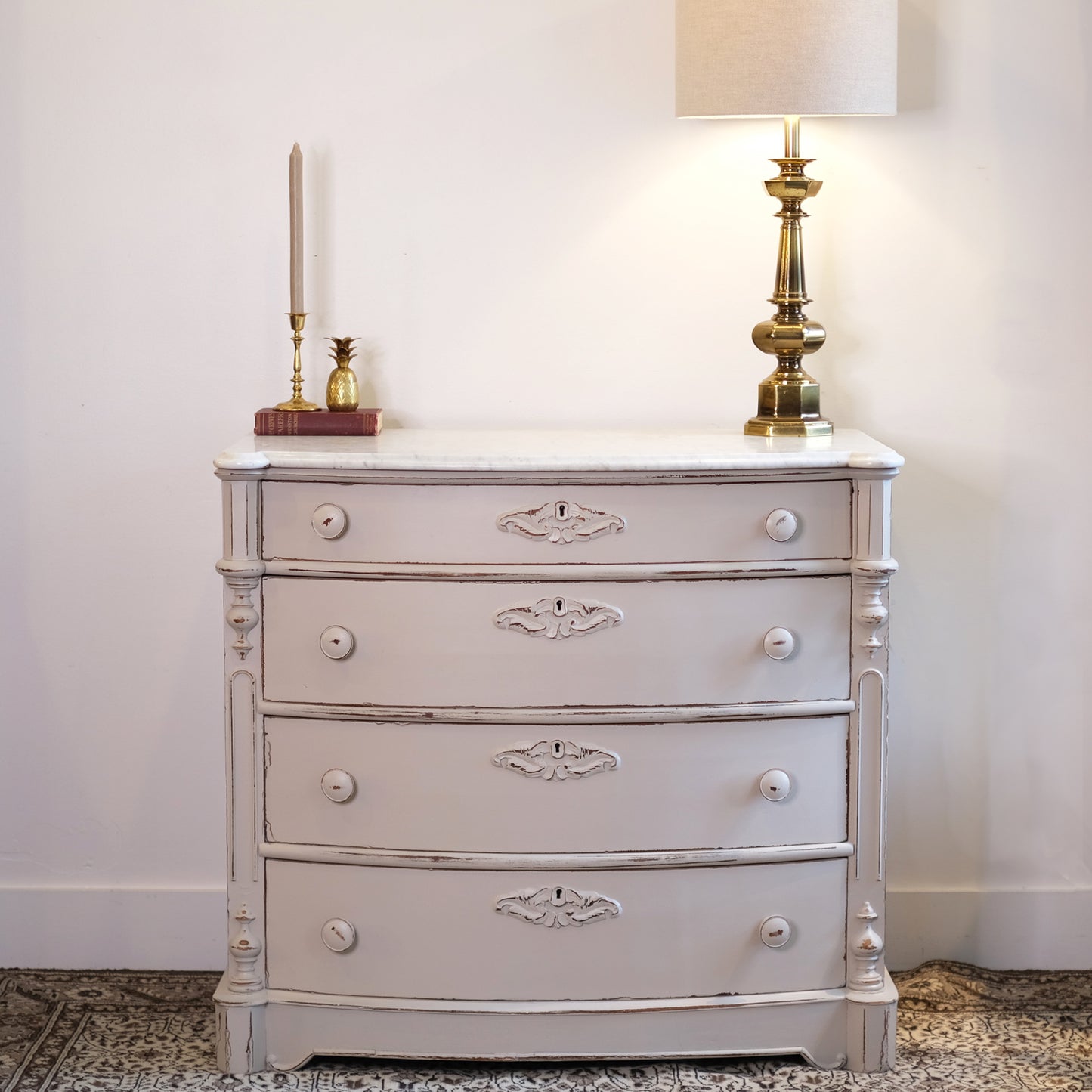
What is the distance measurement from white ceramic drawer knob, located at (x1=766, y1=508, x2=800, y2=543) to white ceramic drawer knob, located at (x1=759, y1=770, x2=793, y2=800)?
366 millimetres

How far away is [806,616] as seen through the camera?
6.15 ft

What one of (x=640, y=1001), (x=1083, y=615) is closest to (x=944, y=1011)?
(x=640, y=1001)

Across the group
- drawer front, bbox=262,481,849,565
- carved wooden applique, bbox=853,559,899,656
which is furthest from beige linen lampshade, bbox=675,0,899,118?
carved wooden applique, bbox=853,559,899,656

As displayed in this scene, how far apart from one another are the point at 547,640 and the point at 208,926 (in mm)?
1030

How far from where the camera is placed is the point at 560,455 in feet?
5.98

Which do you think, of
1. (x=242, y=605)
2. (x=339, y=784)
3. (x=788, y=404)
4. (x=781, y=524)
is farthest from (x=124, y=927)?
(x=788, y=404)

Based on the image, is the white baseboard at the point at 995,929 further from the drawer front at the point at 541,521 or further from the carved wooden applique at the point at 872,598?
the drawer front at the point at 541,521

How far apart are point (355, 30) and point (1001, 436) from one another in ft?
4.57

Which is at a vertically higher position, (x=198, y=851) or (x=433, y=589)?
(x=433, y=589)

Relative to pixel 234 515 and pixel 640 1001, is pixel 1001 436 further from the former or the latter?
pixel 234 515

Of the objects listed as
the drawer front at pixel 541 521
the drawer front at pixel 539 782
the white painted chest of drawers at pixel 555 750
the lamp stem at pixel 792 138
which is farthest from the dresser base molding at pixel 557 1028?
the lamp stem at pixel 792 138

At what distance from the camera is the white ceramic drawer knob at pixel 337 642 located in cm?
184

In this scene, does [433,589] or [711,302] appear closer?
[433,589]

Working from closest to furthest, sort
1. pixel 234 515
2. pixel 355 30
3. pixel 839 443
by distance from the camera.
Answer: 1. pixel 234 515
2. pixel 839 443
3. pixel 355 30
